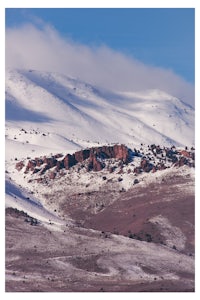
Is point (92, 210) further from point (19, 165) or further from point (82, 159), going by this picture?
point (19, 165)

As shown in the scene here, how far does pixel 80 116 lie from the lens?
126188 millimetres

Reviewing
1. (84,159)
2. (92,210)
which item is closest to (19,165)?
(84,159)

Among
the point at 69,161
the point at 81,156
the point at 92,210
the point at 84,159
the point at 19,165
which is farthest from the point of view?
the point at 19,165

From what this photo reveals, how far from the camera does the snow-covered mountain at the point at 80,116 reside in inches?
4008

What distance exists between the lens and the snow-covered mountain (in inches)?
4008

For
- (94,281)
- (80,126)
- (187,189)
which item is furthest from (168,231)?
(80,126)

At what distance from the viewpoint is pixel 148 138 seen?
408 feet

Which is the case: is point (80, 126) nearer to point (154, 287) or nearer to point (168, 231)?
point (168, 231)

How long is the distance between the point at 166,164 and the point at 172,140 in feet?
159

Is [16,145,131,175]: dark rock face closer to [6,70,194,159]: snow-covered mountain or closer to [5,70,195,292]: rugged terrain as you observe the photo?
[5,70,195,292]: rugged terrain

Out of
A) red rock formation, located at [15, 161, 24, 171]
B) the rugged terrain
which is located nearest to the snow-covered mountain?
the rugged terrain

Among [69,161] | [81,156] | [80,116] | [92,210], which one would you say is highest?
[80,116]

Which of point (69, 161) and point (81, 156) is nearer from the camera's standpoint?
point (69, 161)
